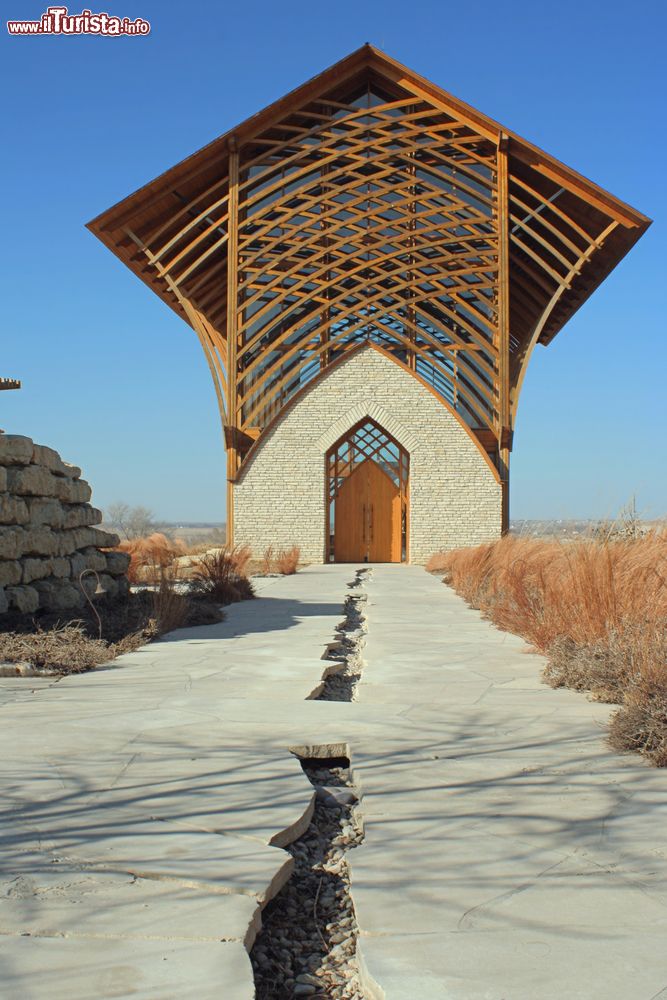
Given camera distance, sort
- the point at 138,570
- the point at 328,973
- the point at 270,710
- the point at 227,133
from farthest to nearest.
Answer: the point at 227,133 < the point at 138,570 < the point at 270,710 < the point at 328,973

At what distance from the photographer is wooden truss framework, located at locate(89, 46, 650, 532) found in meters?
24.5

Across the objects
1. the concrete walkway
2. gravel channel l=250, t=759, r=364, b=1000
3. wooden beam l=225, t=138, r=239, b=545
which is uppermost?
wooden beam l=225, t=138, r=239, b=545

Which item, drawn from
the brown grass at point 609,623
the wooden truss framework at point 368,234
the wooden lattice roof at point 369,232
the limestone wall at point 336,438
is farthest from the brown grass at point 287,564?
the brown grass at point 609,623

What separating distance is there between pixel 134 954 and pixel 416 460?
76.2 feet

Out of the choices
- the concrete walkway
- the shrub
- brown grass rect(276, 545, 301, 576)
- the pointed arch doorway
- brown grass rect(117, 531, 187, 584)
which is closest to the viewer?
the concrete walkway

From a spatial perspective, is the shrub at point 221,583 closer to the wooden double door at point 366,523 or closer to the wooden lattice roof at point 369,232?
the wooden lattice roof at point 369,232

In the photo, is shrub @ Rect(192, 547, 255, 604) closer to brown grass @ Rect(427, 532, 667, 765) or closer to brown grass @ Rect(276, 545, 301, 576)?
brown grass @ Rect(427, 532, 667, 765)


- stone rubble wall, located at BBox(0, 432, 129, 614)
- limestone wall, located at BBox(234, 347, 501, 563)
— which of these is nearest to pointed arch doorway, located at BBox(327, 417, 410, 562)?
limestone wall, located at BBox(234, 347, 501, 563)

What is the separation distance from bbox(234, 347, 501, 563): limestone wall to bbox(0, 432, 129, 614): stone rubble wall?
46.3ft

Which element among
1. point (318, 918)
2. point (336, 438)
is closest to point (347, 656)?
point (318, 918)

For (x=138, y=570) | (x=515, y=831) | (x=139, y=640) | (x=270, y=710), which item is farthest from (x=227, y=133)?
(x=515, y=831)

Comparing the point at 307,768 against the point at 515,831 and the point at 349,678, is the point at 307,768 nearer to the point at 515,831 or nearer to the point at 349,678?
the point at 515,831

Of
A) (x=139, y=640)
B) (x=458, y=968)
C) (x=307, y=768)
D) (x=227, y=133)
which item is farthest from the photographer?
(x=227, y=133)

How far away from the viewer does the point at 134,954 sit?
2240mm
